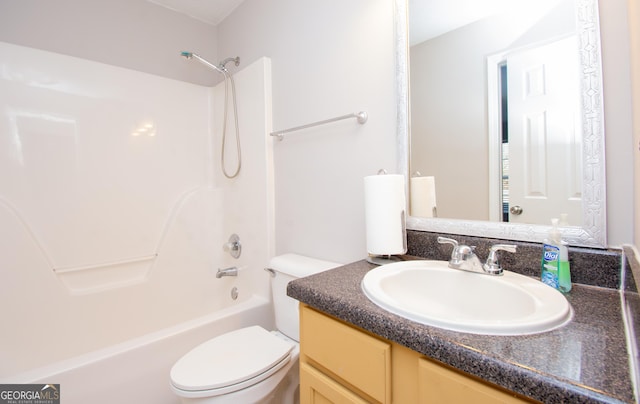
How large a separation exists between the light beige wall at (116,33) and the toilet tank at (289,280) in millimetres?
1714

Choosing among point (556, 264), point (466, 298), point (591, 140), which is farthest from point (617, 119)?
point (466, 298)

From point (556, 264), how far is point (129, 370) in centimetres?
154

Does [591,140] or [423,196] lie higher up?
[591,140]

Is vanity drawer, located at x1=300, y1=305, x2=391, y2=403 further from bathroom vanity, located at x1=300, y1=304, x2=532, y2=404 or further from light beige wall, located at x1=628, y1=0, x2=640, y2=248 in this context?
light beige wall, located at x1=628, y1=0, x2=640, y2=248

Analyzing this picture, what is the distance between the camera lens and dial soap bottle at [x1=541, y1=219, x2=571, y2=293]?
740 millimetres

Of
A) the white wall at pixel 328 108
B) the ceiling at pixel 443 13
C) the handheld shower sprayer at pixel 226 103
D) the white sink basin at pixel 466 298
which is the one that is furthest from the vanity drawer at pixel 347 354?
the handheld shower sprayer at pixel 226 103

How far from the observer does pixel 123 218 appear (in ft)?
6.18

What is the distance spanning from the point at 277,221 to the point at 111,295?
1.10 m

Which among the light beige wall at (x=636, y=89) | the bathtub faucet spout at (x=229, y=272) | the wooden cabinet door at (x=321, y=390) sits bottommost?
the wooden cabinet door at (x=321, y=390)

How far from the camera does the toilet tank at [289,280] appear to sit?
4.48 feet

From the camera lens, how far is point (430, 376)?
0.56 m

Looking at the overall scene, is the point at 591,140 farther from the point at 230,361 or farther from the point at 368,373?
the point at 230,361

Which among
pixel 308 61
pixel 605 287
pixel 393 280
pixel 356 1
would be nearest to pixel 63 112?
pixel 308 61

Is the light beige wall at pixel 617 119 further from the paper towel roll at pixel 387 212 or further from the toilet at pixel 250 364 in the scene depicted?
the toilet at pixel 250 364
